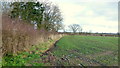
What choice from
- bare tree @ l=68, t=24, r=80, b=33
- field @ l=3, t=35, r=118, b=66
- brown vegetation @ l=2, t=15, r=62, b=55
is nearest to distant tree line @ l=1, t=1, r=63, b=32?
brown vegetation @ l=2, t=15, r=62, b=55

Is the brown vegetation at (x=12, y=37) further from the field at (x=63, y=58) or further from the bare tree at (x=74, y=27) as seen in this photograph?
the bare tree at (x=74, y=27)

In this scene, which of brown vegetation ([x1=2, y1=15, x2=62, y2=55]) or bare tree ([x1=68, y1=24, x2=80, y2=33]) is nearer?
brown vegetation ([x1=2, y1=15, x2=62, y2=55])

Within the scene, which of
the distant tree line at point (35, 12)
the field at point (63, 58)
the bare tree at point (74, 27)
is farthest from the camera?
the bare tree at point (74, 27)

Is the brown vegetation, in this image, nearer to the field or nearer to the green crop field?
the field

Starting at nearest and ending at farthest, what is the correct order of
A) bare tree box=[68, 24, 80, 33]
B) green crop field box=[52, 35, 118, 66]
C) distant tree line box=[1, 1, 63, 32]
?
green crop field box=[52, 35, 118, 66], distant tree line box=[1, 1, 63, 32], bare tree box=[68, 24, 80, 33]

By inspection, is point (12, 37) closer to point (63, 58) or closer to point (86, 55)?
point (63, 58)

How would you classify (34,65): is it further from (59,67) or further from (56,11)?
(56,11)

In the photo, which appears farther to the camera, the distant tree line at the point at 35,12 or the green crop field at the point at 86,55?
the distant tree line at the point at 35,12

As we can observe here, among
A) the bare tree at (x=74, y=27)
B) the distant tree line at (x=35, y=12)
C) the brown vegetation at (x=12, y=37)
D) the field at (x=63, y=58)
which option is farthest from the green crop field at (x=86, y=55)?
the bare tree at (x=74, y=27)

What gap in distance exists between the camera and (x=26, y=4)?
2395 centimetres

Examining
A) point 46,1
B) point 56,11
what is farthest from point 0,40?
point 56,11

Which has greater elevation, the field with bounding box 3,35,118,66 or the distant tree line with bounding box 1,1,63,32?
the distant tree line with bounding box 1,1,63,32

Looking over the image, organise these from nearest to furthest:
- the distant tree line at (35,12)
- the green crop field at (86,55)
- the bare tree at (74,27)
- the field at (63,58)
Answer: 1. the field at (63,58)
2. the green crop field at (86,55)
3. the distant tree line at (35,12)
4. the bare tree at (74,27)

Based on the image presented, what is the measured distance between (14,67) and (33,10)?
20068 mm
